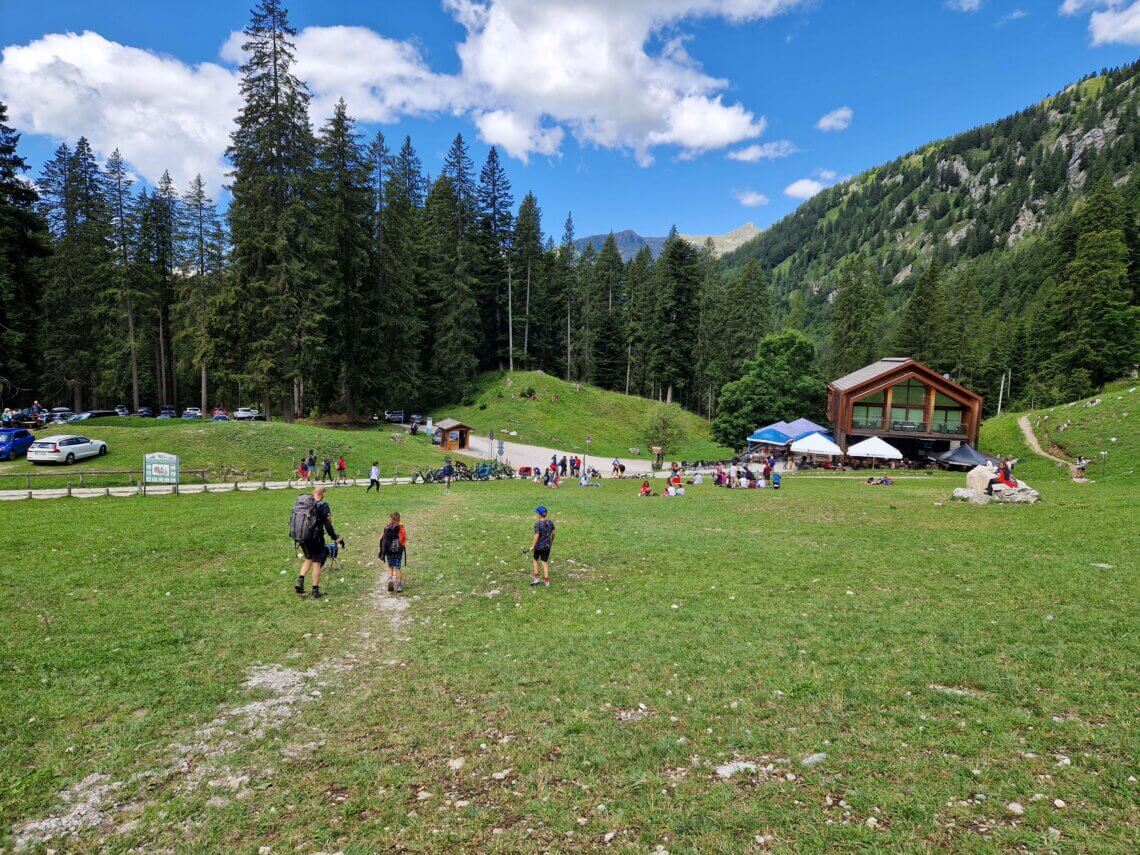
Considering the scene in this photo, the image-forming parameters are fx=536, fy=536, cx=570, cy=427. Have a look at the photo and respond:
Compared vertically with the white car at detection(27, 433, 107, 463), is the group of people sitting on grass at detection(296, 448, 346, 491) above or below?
below

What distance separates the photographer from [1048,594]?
10977 millimetres

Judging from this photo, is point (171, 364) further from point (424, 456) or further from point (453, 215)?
A: point (424, 456)

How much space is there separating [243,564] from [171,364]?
211ft

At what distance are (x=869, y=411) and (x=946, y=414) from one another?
6677mm

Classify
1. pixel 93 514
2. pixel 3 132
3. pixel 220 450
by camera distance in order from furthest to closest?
pixel 3 132
pixel 220 450
pixel 93 514

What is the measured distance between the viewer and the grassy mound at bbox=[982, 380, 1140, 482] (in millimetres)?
34144

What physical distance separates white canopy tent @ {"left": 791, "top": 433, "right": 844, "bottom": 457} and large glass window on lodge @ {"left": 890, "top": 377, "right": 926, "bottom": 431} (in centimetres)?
1050

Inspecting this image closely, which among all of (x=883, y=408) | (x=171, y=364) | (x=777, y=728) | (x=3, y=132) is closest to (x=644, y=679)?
(x=777, y=728)

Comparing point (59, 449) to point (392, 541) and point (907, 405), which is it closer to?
point (392, 541)

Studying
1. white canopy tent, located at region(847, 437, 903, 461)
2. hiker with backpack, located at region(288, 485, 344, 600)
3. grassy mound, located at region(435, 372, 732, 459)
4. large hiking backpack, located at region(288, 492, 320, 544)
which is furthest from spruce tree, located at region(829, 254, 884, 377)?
large hiking backpack, located at region(288, 492, 320, 544)

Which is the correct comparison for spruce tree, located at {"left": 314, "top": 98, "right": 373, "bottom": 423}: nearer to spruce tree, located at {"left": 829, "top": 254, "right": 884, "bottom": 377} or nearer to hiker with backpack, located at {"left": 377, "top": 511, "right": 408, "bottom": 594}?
hiker with backpack, located at {"left": 377, "top": 511, "right": 408, "bottom": 594}

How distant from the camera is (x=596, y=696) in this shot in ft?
25.8

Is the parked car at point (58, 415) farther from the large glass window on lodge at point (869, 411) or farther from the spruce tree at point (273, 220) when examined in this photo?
the large glass window on lodge at point (869, 411)

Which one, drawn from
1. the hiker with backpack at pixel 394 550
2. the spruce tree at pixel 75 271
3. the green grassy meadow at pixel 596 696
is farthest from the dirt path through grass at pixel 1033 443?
the spruce tree at pixel 75 271
